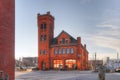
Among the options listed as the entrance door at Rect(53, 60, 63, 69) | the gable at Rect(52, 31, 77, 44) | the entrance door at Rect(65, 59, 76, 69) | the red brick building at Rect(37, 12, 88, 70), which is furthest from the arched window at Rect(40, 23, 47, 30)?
the entrance door at Rect(65, 59, 76, 69)

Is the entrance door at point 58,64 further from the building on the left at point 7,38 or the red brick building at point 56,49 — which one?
the building on the left at point 7,38

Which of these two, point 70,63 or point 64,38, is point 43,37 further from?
point 70,63

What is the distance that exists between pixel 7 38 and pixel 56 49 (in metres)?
48.7

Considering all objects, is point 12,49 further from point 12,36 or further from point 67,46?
point 67,46

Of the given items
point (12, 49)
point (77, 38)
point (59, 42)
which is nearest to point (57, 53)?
point (59, 42)

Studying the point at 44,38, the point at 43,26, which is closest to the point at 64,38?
the point at 44,38

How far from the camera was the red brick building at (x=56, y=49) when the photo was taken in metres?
57.9

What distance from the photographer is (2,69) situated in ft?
38.0

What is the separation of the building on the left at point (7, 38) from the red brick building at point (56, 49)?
45336mm

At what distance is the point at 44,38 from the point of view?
61906 millimetres

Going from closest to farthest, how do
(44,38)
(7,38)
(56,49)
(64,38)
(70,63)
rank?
(7,38) < (70,63) < (64,38) < (56,49) < (44,38)

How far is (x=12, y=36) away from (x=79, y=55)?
150 feet

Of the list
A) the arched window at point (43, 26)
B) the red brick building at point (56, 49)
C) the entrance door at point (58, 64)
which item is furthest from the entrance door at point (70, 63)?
the arched window at point (43, 26)

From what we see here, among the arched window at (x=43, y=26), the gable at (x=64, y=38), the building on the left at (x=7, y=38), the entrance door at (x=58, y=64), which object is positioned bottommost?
the entrance door at (x=58, y=64)
